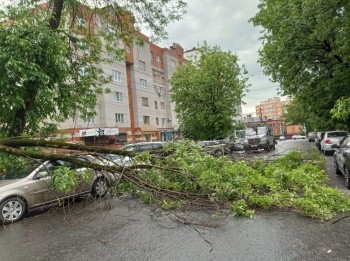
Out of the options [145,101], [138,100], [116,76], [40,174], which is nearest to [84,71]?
[40,174]

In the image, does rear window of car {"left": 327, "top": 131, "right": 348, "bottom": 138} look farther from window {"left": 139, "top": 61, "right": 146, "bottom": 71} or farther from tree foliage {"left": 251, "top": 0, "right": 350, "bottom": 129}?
window {"left": 139, "top": 61, "right": 146, "bottom": 71}

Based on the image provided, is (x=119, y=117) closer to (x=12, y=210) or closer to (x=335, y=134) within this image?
(x=335, y=134)

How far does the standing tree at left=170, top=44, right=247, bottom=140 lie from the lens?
2672cm

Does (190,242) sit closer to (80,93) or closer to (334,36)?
(80,93)

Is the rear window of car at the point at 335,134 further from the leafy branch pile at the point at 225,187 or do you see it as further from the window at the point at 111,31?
the window at the point at 111,31

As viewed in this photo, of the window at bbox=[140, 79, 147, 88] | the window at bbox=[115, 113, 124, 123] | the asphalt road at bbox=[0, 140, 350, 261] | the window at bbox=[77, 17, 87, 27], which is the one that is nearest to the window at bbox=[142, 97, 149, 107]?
the window at bbox=[140, 79, 147, 88]

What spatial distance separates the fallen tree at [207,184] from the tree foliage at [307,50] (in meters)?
10.1

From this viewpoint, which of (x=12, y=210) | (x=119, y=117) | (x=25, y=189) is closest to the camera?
(x=12, y=210)

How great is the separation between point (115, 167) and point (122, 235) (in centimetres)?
146

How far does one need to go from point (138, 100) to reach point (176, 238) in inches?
1473

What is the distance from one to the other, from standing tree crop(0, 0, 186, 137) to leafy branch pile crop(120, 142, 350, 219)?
460 centimetres

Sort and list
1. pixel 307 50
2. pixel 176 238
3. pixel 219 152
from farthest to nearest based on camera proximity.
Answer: pixel 307 50 → pixel 219 152 → pixel 176 238

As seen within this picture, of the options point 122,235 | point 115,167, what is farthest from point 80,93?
point 122,235

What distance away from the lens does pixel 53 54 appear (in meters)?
9.05
